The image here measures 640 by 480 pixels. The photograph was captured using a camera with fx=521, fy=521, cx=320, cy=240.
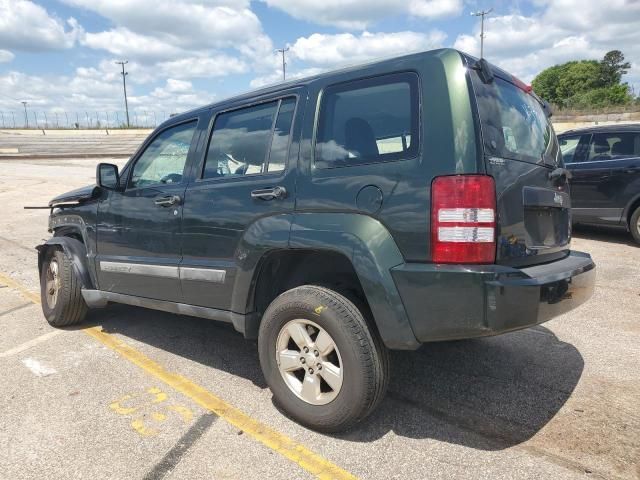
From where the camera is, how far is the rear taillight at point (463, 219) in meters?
2.43

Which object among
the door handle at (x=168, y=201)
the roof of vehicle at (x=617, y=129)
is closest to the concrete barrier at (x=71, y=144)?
the roof of vehicle at (x=617, y=129)

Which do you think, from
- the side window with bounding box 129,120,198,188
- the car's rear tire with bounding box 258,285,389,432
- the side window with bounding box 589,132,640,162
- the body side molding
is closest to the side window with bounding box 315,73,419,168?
the car's rear tire with bounding box 258,285,389,432

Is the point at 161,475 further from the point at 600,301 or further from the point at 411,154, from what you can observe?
the point at 600,301

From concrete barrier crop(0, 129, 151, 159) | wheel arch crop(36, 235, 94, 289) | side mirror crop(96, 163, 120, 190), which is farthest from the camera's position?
concrete barrier crop(0, 129, 151, 159)

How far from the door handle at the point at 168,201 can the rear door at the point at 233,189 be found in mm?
88

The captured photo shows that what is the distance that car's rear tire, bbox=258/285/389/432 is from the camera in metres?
2.68

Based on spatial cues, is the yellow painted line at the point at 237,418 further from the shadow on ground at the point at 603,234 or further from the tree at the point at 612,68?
the tree at the point at 612,68

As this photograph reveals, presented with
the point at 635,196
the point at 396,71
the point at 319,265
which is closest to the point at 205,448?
the point at 319,265

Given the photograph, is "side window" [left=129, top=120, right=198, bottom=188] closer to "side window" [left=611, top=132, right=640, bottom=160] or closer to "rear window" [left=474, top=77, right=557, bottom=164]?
"rear window" [left=474, top=77, right=557, bottom=164]

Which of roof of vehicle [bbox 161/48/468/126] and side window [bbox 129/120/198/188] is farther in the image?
side window [bbox 129/120/198/188]

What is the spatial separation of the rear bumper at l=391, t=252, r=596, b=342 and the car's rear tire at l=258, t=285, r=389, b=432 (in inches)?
12.3

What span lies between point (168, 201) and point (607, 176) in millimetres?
6708

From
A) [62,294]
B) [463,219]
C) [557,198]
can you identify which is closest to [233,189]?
[463,219]

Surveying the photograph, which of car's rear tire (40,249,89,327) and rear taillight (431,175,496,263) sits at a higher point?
rear taillight (431,175,496,263)
